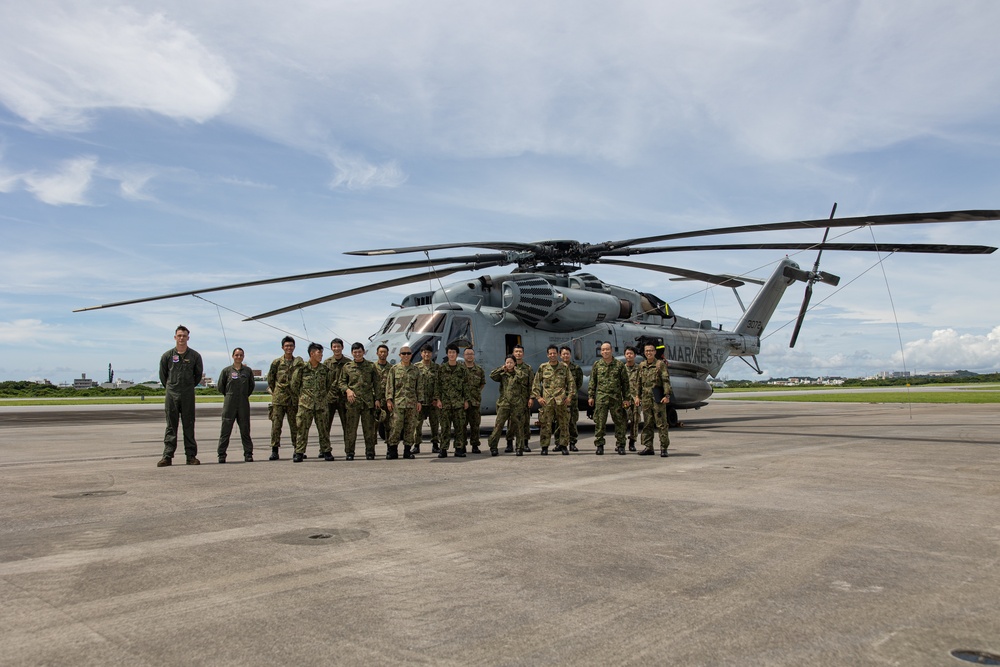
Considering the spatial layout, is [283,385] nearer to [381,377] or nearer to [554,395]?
[381,377]

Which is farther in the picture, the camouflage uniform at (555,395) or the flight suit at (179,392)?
the camouflage uniform at (555,395)

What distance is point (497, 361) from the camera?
583 inches

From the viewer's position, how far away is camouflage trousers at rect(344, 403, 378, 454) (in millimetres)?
10453

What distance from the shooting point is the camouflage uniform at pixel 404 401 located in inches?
416

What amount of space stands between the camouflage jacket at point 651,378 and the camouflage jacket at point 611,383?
432 mm

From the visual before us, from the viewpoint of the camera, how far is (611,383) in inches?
452

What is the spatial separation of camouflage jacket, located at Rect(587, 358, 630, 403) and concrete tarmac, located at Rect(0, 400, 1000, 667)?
121 inches

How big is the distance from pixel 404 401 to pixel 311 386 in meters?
1.35

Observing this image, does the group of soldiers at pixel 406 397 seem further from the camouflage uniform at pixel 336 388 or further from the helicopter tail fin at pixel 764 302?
the helicopter tail fin at pixel 764 302

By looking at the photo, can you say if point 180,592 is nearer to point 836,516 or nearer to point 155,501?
point 155,501

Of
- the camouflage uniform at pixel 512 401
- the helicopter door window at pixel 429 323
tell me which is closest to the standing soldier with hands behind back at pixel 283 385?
the camouflage uniform at pixel 512 401

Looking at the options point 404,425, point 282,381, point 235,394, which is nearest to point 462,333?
point 404,425

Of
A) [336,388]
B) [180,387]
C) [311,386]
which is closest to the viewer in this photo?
[180,387]

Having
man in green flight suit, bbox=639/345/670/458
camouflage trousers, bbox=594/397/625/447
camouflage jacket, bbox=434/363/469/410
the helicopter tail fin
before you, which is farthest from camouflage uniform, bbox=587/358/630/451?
the helicopter tail fin
